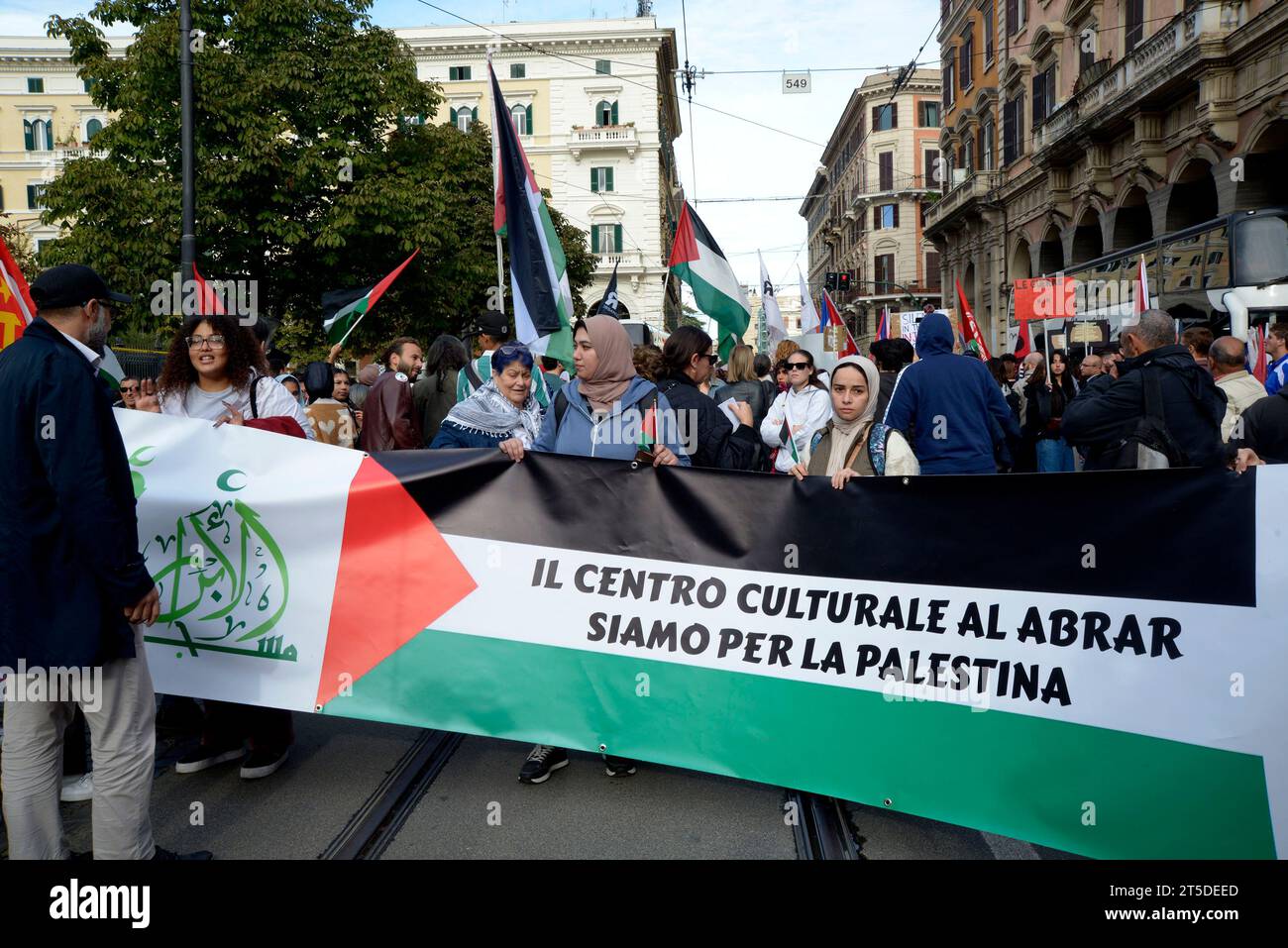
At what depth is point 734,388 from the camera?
8.27 metres

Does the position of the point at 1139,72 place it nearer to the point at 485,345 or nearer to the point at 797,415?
the point at 797,415

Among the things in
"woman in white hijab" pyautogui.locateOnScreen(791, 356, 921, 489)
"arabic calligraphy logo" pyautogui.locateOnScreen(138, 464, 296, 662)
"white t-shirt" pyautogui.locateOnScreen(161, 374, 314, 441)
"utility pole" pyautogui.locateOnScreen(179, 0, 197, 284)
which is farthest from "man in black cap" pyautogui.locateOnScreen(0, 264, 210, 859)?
"utility pole" pyautogui.locateOnScreen(179, 0, 197, 284)

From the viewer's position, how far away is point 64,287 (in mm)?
3139

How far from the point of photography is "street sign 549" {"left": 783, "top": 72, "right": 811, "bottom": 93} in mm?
26703

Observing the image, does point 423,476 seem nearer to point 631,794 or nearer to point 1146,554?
point 631,794

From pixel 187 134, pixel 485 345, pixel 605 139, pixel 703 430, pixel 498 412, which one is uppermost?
pixel 605 139

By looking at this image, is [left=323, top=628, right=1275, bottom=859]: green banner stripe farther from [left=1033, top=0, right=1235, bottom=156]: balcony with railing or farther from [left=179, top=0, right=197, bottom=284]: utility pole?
[left=1033, top=0, right=1235, bottom=156]: balcony with railing

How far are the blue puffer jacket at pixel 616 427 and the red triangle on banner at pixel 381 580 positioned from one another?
722 millimetres

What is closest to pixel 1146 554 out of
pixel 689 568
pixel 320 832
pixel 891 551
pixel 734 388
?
pixel 891 551

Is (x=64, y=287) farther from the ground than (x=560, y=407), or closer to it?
farther from the ground

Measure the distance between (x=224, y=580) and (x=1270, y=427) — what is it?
550cm

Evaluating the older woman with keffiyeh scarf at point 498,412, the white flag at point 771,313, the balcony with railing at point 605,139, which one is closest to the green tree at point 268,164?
the white flag at point 771,313

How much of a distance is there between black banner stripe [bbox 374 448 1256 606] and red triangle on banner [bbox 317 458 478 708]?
11 centimetres

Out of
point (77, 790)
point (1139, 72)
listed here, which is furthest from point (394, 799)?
point (1139, 72)
